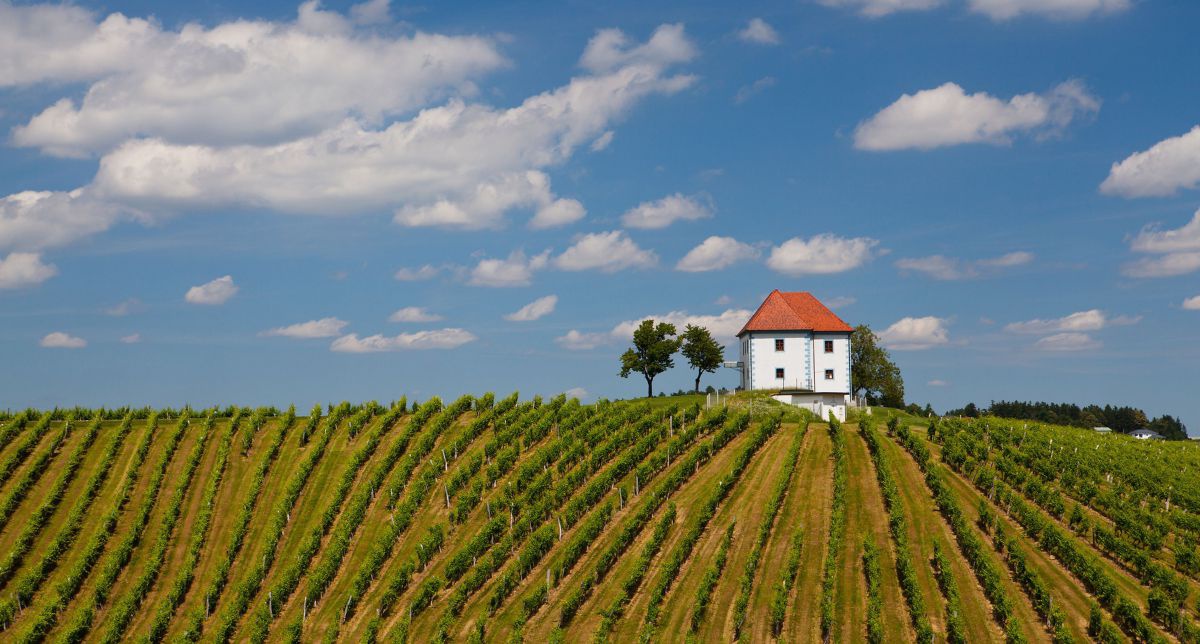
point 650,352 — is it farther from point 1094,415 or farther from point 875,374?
point 1094,415

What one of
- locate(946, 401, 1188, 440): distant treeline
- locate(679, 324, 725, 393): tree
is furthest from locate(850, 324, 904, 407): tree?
locate(946, 401, 1188, 440): distant treeline

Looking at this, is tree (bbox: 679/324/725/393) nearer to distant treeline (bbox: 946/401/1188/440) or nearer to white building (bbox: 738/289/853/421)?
white building (bbox: 738/289/853/421)

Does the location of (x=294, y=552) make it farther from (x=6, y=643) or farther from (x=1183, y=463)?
(x=1183, y=463)

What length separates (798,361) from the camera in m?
79.8

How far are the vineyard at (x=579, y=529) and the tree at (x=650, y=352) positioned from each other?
2108 centimetres

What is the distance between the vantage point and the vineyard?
43.6m

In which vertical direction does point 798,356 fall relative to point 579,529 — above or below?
above

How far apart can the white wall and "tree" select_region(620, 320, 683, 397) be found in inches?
408

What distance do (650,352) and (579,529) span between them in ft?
126

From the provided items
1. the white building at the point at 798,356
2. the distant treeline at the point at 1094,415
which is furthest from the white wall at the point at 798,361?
the distant treeline at the point at 1094,415

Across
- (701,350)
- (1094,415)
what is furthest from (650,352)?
(1094,415)

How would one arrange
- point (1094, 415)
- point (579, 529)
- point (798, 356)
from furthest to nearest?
point (1094, 415) < point (798, 356) < point (579, 529)

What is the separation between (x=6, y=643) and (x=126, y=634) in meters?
5.11

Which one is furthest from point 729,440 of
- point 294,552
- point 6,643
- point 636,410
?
point 6,643
